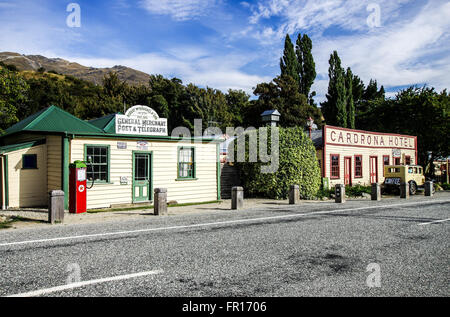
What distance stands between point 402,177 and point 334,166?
441cm

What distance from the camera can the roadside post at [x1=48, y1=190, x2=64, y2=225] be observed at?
9797mm

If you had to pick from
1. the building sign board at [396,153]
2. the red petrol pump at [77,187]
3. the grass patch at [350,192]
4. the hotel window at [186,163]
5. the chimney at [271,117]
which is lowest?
the grass patch at [350,192]

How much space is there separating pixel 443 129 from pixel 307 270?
101 ft

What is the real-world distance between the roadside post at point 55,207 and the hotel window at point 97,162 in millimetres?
3141

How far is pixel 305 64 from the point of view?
4622 cm

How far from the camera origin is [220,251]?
6.22m

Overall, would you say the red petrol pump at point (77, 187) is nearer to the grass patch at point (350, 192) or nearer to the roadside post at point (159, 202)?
the roadside post at point (159, 202)

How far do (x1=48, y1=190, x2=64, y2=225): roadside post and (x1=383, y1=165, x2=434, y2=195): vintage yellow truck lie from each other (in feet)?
65.9

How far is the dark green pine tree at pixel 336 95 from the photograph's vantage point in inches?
1684

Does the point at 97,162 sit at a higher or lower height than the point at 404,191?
higher

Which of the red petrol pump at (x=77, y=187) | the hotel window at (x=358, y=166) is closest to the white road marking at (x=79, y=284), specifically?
the red petrol pump at (x=77, y=187)
